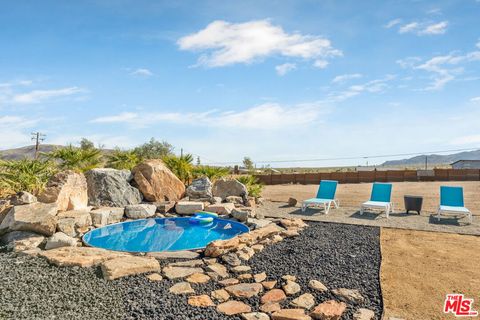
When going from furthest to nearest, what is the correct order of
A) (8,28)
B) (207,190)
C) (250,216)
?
(207,190) → (250,216) → (8,28)

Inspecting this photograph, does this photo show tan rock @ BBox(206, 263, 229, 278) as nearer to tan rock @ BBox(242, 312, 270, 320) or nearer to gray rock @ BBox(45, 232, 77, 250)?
tan rock @ BBox(242, 312, 270, 320)

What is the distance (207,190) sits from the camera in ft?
34.8

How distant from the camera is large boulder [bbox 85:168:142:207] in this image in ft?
29.6

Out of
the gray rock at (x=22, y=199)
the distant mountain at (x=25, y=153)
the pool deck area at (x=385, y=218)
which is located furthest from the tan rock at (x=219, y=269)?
the distant mountain at (x=25, y=153)

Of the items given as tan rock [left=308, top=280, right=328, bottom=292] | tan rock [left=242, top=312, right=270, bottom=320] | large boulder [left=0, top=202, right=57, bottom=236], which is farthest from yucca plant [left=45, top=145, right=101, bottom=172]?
tan rock [left=242, top=312, right=270, bottom=320]

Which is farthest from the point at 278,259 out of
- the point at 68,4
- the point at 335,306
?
the point at 68,4

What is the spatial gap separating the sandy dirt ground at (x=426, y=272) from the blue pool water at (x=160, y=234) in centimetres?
332

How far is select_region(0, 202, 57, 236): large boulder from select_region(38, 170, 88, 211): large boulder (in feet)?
2.69

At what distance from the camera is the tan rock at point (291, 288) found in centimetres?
400

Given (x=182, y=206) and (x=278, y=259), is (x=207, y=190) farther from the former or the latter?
(x=278, y=259)

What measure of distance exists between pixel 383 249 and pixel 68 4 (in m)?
8.59

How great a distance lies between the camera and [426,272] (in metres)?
4.84

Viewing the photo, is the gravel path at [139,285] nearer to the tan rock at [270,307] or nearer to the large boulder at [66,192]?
the tan rock at [270,307]

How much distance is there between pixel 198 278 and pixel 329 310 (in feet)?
5.61
